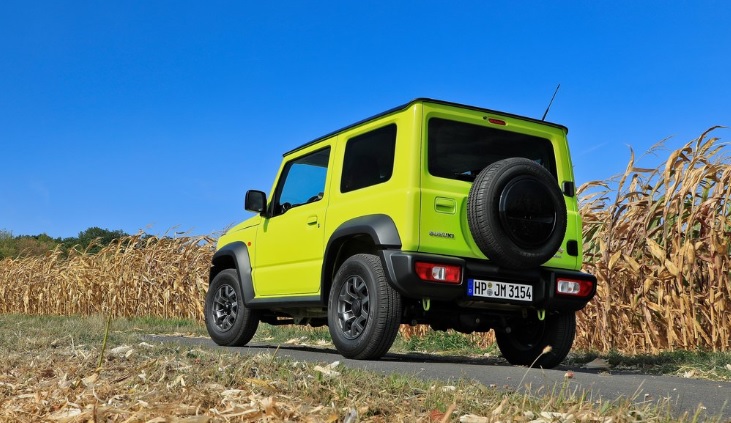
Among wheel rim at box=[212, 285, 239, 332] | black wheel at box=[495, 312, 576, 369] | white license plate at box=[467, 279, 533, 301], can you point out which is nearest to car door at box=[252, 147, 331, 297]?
wheel rim at box=[212, 285, 239, 332]

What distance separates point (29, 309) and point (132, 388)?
1941 centimetres

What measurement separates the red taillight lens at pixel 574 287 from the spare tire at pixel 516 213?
0.42 m

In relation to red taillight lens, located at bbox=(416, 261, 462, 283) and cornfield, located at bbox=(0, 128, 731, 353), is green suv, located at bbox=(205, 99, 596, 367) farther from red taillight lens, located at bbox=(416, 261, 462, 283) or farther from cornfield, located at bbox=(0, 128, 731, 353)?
cornfield, located at bbox=(0, 128, 731, 353)

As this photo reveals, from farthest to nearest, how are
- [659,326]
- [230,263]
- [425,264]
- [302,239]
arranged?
[230,263] < [659,326] < [302,239] < [425,264]

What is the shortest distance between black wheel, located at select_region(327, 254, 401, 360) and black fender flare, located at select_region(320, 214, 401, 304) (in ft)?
0.75

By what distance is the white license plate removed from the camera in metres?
7.00

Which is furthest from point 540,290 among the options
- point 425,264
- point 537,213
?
point 425,264

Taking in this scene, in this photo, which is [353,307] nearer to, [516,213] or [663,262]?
[516,213]

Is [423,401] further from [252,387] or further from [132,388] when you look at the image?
[132,388]

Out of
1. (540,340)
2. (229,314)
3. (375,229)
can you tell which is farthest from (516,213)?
(229,314)

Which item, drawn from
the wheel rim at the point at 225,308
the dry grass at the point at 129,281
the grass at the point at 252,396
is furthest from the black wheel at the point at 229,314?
the dry grass at the point at 129,281

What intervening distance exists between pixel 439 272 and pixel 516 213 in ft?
2.82

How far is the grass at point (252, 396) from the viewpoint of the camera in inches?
140

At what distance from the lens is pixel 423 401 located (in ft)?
12.8
